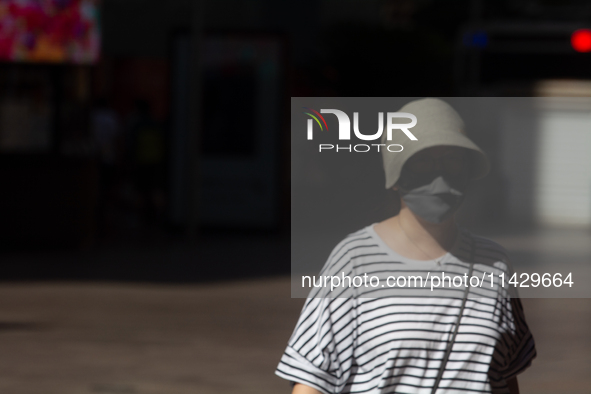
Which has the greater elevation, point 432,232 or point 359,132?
point 359,132

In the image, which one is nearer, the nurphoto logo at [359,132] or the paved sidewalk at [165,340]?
the nurphoto logo at [359,132]

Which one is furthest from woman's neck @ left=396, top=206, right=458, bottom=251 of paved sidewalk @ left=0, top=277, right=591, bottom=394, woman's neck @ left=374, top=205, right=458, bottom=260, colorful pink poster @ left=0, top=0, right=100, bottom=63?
colorful pink poster @ left=0, top=0, right=100, bottom=63

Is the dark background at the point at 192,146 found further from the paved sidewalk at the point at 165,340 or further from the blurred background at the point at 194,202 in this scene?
the paved sidewalk at the point at 165,340

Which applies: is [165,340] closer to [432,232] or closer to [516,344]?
[516,344]

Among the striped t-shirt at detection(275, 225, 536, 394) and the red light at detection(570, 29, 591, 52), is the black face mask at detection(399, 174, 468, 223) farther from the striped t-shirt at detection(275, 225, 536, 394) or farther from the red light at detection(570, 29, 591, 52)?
the red light at detection(570, 29, 591, 52)

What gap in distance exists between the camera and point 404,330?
69.9 inches

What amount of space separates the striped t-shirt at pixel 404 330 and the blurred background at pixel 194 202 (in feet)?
0.31

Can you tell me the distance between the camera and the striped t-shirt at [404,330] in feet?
5.83

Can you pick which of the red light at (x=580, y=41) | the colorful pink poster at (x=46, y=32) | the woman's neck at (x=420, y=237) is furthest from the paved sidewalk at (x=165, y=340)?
the red light at (x=580, y=41)

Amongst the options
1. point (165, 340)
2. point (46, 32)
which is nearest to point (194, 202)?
point (46, 32)

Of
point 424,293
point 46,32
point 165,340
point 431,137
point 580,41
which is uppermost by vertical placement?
point 580,41

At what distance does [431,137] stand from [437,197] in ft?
0.36

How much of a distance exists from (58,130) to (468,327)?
10.2 m

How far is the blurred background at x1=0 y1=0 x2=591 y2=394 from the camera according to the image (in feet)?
8.77
